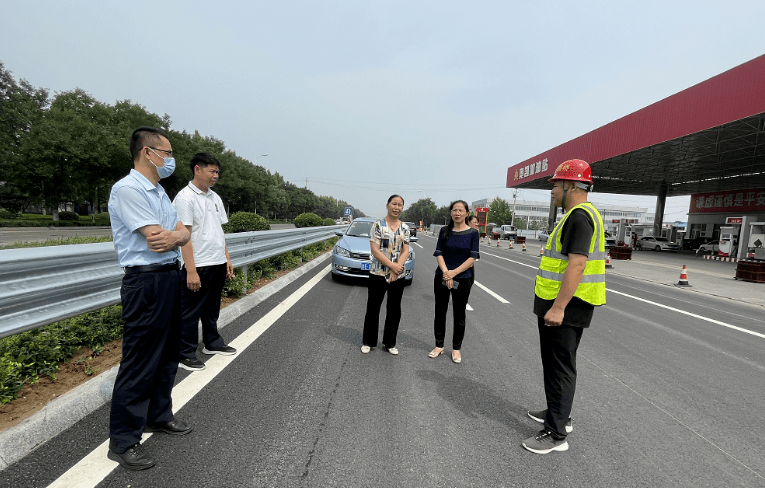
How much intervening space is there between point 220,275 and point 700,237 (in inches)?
1848

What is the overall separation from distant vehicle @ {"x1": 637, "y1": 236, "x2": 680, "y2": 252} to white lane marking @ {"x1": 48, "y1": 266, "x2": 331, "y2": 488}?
120 ft

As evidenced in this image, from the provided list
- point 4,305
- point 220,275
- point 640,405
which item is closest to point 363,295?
point 220,275

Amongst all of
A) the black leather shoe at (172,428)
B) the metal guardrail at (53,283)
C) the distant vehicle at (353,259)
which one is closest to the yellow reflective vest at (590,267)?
the black leather shoe at (172,428)

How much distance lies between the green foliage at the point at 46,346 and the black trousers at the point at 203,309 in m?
0.70

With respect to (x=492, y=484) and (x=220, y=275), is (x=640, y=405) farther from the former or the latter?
(x=220, y=275)

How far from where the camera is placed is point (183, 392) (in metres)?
2.85

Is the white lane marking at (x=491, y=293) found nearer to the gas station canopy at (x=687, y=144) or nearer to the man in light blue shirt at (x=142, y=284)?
the man in light blue shirt at (x=142, y=284)

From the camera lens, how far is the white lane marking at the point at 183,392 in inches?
74.2

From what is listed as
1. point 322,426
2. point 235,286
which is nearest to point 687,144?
point 235,286

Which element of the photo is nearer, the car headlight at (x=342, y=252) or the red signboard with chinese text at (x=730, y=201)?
the car headlight at (x=342, y=252)

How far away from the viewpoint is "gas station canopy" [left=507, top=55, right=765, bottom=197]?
1410cm

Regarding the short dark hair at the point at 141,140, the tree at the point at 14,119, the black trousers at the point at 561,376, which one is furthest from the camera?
the tree at the point at 14,119

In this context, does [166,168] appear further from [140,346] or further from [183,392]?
[183,392]

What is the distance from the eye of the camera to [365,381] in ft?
10.9
